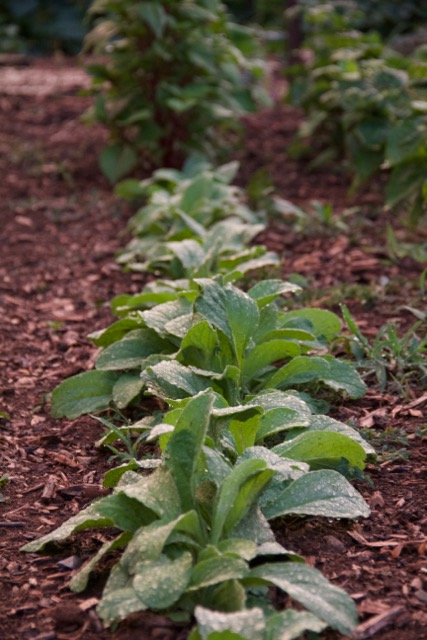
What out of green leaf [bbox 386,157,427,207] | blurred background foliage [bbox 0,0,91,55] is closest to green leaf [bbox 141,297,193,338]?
green leaf [bbox 386,157,427,207]

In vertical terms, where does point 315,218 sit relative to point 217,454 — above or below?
below

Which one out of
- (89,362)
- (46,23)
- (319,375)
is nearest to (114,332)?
(89,362)

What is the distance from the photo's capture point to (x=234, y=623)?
1.49m

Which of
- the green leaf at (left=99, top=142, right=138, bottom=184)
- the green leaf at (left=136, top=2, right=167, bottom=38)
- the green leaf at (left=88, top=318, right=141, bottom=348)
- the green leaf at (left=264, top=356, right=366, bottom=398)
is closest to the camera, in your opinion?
the green leaf at (left=264, top=356, right=366, bottom=398)

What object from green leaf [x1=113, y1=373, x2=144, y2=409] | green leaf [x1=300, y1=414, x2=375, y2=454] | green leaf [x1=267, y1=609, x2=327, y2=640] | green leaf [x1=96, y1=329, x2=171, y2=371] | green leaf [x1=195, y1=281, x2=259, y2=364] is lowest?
green leaf [x1=113, y1=373, x2=144, y2=409]

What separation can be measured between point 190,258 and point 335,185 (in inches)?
83.6

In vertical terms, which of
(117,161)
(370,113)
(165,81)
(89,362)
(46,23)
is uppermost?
(165,81)

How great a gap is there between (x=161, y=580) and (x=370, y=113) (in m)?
3.61

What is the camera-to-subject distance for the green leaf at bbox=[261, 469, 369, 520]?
192 cm

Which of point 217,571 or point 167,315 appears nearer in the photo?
point 217,571

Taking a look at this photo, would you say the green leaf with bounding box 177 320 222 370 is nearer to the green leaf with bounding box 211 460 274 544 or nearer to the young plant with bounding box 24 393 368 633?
the young plant with bounding box 24 393 368 633

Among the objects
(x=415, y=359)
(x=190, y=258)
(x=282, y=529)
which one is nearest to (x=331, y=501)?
(x=282, y=529)

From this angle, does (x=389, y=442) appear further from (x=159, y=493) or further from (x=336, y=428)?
(x=159, y=493)

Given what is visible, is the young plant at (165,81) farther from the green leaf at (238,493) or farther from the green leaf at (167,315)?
the green leaf at (238,493)
